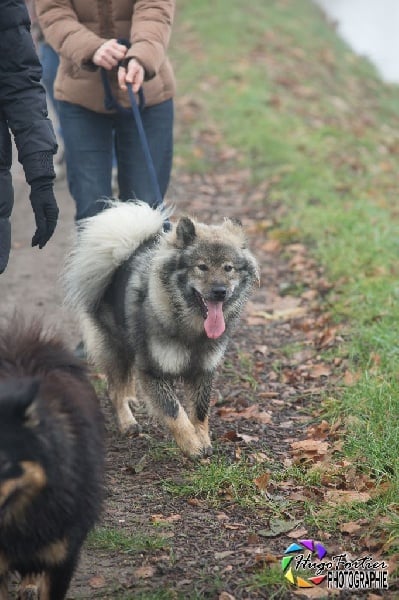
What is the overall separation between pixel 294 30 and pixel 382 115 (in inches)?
148

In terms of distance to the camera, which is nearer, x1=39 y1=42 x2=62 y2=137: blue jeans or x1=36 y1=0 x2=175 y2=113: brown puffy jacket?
x1=36 y1=0 x2=175 y2=113: brown puffy jacket

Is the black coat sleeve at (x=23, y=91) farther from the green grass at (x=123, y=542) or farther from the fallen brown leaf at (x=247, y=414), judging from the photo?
the fallen brown leaf at (x=247, y=414)

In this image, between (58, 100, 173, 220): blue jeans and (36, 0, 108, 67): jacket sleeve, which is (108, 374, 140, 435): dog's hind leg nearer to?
(58, 100, 173, 220): blue jeans

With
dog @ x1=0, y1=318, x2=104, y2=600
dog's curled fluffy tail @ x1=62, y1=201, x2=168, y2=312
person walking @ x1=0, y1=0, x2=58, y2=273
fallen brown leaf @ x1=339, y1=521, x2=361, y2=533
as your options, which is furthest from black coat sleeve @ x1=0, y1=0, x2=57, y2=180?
fallen brown leaf @ x1=339, y1=521, x2=361, y2=533

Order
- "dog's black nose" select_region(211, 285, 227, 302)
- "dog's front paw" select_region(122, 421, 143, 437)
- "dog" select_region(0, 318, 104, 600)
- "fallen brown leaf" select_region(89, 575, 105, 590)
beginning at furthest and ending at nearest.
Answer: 1. "dog's front paw" select_region(122, 421, 143, 437)
2. "dog's black nose" select_region(211, 285, 227, 302)
3. "fallen brown leaf" select_region(89, 575, 105, 590)
4. "dog" select_region(0, 318, 104, 600)

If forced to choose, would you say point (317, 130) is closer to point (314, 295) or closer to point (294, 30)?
point (314, 295)

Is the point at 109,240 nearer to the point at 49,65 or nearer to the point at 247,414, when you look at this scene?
the point at 247,414

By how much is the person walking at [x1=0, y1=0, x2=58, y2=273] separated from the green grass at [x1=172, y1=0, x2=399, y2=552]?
5.09 ft

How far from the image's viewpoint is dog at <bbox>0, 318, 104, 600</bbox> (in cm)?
264

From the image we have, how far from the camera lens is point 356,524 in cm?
370

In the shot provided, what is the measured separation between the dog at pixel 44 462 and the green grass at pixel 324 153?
117 cm

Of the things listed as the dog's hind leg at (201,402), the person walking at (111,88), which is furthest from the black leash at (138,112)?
the dog's hind leg at (201,402)

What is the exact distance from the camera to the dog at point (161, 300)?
4285 millimetres

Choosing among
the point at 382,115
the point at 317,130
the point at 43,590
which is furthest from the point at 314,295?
the point at 382,115
